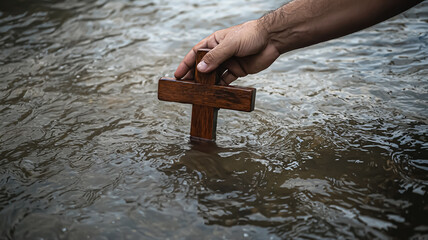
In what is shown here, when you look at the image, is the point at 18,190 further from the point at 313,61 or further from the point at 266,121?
the point at 313,61

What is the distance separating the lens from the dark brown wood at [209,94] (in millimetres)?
2336

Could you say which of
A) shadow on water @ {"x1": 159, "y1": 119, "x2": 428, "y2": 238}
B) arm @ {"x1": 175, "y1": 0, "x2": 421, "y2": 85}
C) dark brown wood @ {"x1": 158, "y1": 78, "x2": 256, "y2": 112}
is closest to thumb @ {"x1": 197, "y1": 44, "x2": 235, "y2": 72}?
arm @ {"x1": 175, "y1": 0, "x2": 421, "y2": 85}

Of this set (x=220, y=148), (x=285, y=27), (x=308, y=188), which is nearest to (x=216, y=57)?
(x=285, y=27)

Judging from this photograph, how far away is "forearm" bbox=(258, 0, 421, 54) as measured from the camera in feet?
7.07

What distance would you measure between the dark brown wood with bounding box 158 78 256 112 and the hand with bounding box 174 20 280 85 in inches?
4.8

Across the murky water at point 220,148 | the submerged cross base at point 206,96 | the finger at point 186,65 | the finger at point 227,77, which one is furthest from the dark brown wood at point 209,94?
the murky water at point 220,148

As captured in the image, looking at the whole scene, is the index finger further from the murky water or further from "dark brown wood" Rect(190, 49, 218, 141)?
the murky water

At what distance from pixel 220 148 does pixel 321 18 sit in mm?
1123

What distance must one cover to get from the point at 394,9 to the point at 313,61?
6.60ft

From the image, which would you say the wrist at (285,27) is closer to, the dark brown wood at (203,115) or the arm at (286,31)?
the arm at (286,31)

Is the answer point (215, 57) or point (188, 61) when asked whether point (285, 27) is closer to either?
point (215, 57)

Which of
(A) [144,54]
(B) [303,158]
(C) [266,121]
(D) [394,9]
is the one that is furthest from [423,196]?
(A) [144,54]

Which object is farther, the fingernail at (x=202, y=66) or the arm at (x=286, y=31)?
the fingernail at (x=202, y=66)

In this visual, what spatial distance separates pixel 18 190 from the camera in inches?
88.6
